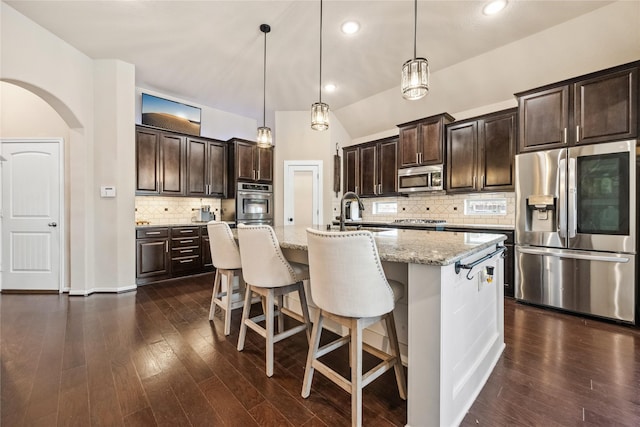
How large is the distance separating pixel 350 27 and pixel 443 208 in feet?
10.0

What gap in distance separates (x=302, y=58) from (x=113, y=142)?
2792mm

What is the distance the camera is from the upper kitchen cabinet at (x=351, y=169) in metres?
5.50

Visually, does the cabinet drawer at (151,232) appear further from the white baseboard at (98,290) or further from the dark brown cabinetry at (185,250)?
the white baseboard at (98,290)

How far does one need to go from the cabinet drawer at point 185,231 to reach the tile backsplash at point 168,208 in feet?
1.90

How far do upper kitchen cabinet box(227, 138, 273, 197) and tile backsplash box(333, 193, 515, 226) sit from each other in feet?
7.59

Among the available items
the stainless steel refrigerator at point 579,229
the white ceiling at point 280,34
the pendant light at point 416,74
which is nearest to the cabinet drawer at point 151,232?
the white ceiling at point 280,34

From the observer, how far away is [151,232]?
4.05m

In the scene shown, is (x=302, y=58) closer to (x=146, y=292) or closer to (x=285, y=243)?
(x=285, y=243)

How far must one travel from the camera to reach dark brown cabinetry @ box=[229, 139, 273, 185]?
509cm

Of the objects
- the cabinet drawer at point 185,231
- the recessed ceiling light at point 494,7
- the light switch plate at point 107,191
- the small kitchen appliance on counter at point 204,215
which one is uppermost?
the recessed ceiling light at point 494,7

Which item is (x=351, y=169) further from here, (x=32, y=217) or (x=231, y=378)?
(x=32, y=217)

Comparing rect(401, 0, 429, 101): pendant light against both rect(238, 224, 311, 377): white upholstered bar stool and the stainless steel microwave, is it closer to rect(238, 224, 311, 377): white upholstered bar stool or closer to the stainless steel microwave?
rect(238, 224, 311, 377): white upholstered bar stool

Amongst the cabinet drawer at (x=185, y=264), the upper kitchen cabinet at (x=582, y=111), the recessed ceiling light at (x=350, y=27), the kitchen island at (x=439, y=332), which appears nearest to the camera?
the kitchen island at (x=439, y=332)

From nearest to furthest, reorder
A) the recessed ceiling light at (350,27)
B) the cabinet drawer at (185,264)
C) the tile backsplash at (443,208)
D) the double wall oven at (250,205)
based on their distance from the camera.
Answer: the recessed ceiling light at (350,27) → the tile backsplash at (443,208) → the cabinet drawer at (185,264) → the double wall oven at (250,205)
